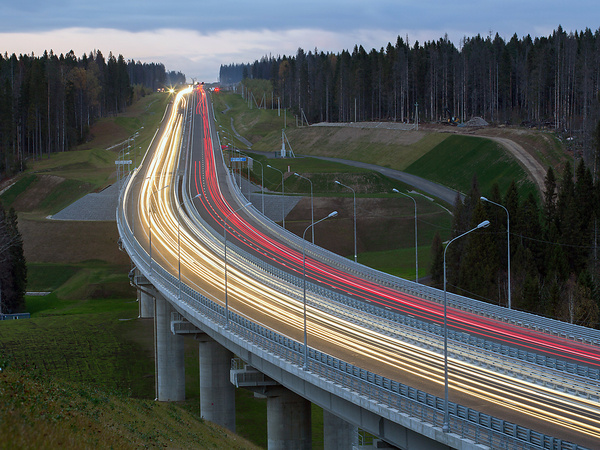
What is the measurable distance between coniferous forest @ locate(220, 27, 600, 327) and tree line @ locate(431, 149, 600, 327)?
10cm

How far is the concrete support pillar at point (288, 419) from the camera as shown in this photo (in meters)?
45.9

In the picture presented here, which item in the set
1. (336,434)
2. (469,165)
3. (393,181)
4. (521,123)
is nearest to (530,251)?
(336,434)

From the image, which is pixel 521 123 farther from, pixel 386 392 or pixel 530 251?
pixel 386 392

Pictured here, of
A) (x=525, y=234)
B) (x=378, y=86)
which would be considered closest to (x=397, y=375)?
(x=525, y=234)

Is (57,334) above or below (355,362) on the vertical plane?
below

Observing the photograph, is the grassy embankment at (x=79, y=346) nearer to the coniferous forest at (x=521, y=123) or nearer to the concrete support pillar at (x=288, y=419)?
the concrete support pillar at (x=288, y=419)

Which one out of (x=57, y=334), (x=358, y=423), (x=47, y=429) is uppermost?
(x=47, y=429)

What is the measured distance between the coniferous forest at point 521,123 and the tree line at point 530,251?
0.10 m

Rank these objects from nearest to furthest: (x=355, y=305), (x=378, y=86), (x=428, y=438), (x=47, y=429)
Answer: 1. (x=47, y=429)
2. (x=428, y=438)
3. (x=355, y=305)
4. (x=378, y=86)

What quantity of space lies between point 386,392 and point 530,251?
156ft

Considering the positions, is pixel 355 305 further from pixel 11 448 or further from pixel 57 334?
pixel 57 334

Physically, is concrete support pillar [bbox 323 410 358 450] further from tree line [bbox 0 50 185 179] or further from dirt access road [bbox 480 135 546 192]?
tree line [bbox 0 50 185 179]

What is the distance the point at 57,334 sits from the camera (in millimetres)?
79375

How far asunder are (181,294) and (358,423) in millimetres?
28422
